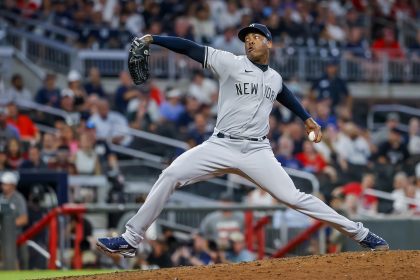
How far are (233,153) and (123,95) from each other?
943cm

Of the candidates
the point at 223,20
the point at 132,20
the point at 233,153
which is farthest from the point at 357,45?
the point at 233,153

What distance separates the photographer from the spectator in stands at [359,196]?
15.8 metres

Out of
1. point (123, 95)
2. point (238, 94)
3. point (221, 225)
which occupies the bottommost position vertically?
point (221, 225)

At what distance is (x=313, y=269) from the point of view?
30.0 feet

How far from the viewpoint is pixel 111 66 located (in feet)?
66.4

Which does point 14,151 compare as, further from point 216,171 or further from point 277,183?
point 277,183

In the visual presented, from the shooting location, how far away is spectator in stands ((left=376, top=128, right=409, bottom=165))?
19.2m

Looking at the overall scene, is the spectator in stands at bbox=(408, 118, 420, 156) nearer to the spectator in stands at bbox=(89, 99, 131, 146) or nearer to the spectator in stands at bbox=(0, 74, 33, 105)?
the spectator in stands at bbox=(89, 99, 131, 146)

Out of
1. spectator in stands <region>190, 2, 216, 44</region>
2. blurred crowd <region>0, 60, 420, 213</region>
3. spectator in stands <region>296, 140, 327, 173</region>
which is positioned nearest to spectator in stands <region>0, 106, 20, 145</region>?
blurred crowd <region>0, 60, 420, 213</region>

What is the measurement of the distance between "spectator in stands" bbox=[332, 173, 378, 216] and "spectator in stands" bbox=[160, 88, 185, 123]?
2969 millimetres

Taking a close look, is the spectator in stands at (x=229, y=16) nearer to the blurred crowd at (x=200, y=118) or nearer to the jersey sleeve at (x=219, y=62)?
the blurred crowd at (x=200, y=118)

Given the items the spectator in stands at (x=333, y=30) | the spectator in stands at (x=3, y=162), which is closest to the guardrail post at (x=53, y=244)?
the spectator in stands at (x=3, y=162)

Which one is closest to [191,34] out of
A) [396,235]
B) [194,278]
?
[396,235]

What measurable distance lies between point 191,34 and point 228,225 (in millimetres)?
6486
